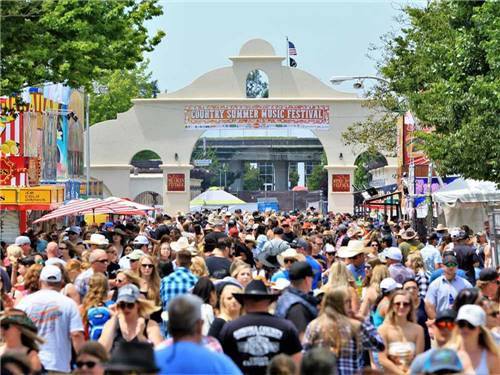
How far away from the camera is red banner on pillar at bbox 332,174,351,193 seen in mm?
63156

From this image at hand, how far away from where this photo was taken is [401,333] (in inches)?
413

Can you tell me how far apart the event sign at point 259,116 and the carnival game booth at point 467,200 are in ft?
100

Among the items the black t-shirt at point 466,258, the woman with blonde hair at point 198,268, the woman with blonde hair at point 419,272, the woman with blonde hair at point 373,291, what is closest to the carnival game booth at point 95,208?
the black t-shirt at point 466,258

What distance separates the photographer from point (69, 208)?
29312mm

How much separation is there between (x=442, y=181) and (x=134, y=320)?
1002 inches

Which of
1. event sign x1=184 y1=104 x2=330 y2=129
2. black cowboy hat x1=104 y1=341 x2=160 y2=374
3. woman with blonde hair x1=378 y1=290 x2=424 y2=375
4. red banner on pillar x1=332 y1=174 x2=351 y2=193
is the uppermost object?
event sign x1=184 y1=104 x2=330 y2=129

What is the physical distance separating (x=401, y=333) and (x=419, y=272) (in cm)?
508

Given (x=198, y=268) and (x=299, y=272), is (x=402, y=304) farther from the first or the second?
(x=198, y=268)

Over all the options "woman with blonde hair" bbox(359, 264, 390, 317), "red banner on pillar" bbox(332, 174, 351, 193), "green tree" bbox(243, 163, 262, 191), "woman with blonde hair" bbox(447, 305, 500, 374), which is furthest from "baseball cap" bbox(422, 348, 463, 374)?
"green tree" bbox(243, 163, 262, 191)

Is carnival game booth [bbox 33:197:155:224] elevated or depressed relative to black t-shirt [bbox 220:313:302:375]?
elevated

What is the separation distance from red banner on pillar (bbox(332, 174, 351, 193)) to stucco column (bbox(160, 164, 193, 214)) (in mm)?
7541

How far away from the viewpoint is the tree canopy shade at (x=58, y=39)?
21516mm

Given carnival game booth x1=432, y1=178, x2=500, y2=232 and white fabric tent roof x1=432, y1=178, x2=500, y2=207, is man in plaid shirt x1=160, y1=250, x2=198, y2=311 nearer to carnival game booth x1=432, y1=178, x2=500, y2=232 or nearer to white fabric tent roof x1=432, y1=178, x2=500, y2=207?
carnival game booth x1=432, y1=178, x2=500, y2=232

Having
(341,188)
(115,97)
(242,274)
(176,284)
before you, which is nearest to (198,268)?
(242,274)
